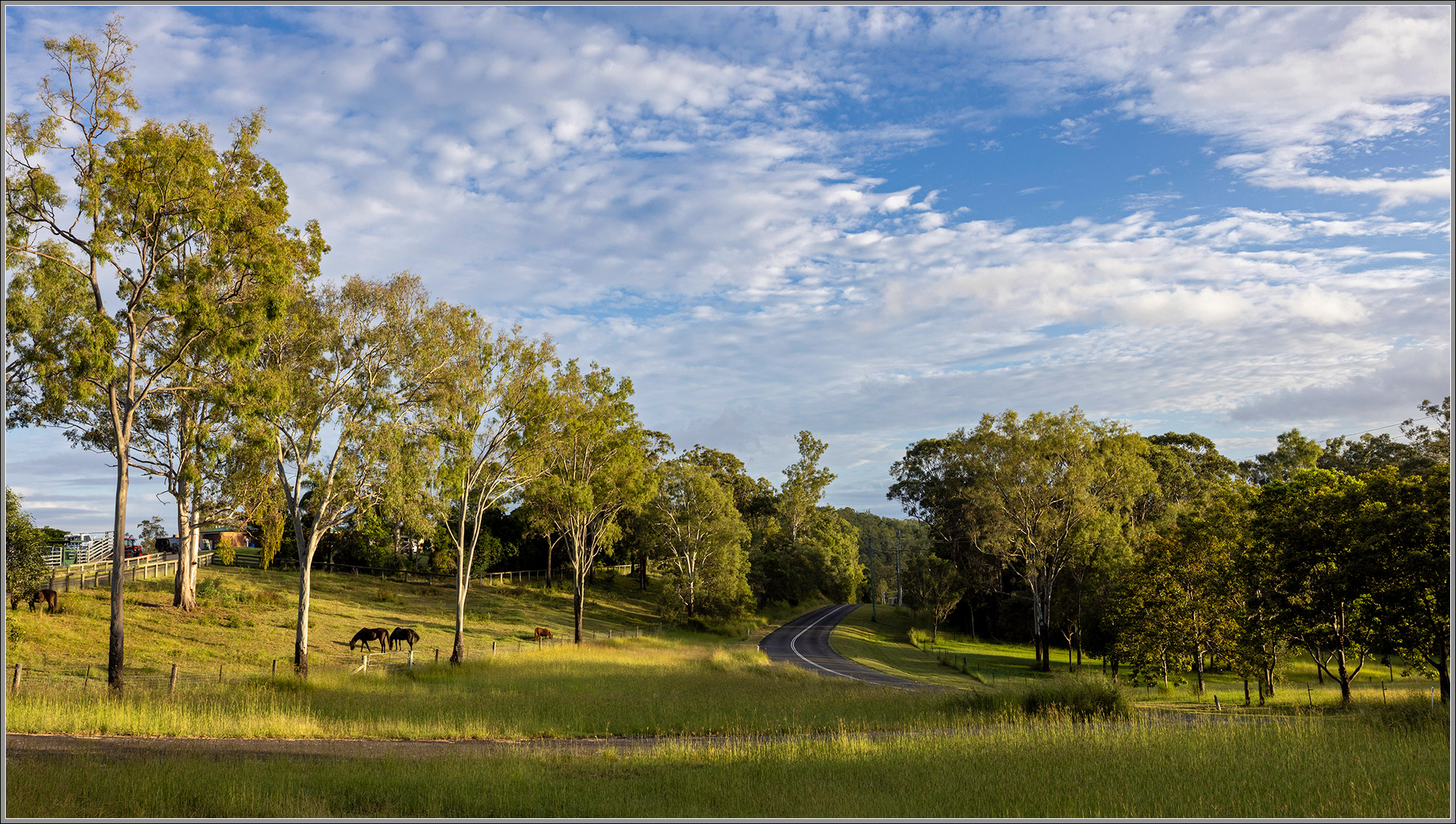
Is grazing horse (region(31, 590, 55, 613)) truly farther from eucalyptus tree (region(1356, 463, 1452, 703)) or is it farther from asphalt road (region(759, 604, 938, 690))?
eucalyptus tree (region(1356, 463, 1452, 703))

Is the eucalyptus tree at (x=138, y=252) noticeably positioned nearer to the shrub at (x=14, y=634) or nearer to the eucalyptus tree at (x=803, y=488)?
the shrub at (x=14, y=634)

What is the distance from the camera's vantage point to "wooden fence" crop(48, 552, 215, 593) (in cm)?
3969

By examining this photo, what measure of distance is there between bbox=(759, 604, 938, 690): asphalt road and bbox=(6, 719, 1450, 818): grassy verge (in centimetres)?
1726

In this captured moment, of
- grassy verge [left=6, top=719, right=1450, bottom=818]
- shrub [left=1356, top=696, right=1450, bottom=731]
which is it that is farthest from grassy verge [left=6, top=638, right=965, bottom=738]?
shrub [left=1356, top=696, right=1450, bottom=731]

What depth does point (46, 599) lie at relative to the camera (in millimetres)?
32875

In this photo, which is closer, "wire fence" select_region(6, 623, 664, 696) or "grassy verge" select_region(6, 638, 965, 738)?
"grassy verge" select_region(6, 638, 965, 738)

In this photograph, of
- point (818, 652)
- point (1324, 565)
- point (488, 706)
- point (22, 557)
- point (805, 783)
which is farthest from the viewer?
point (818, 652)

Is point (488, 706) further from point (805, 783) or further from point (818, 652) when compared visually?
point (818, 652)

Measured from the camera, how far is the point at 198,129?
22.2 metres

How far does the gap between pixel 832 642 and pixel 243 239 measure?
4640 cm

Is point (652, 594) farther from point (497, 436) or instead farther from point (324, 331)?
point (324, 331)

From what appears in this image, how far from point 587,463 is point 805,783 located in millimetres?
34782

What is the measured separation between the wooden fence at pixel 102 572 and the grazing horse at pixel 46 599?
9.74ft

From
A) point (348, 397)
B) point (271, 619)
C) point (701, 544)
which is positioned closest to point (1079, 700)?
point (348, 397)
